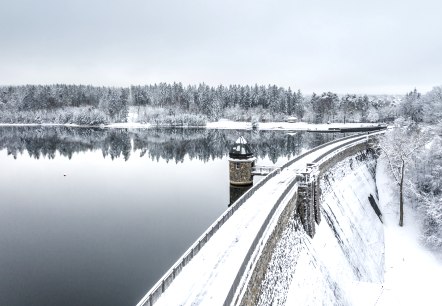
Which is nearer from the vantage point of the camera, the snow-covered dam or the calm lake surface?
the snow-covered dam

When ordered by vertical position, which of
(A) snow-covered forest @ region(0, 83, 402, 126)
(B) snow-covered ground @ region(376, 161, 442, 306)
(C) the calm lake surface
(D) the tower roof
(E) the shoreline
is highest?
(A) snow-covered forest @ region(0, 83, 402, 126)

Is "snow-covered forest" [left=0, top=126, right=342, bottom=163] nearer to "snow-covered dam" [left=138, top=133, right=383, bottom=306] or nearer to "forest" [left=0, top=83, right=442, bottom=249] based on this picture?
"forest" [left=0, top=83, right=442, bottom=249]

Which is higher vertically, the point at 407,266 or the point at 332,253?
the point at 332,253

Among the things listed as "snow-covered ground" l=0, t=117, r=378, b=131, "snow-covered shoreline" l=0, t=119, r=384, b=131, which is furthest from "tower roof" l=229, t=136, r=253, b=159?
"snow-covered ground" l=0, t=117, r=378, b=131

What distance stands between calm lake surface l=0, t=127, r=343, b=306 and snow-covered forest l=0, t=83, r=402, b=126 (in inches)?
2833

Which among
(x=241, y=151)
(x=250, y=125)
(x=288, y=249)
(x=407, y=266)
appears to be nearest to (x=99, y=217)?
(x=241, y=151)

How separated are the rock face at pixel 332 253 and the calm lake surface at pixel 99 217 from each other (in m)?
9.09

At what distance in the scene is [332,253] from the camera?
2738 centimetres

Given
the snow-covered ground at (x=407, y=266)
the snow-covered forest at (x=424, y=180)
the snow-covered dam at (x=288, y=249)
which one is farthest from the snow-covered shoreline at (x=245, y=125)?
the snow-covered dam at (x=288, y=249)

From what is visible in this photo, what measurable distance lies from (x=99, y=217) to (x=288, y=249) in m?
22.0

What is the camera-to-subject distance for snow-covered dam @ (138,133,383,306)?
14055 millimetres

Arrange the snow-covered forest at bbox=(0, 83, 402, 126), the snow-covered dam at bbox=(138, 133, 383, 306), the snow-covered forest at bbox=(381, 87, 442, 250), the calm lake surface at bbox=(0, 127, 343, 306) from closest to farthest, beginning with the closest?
the snow-covered dam at bbox=(138, 133, 383, 306), the calm lake surface at bbox=(0, 127, 343, 306), the snow-covered forest at bbox=(381, 87, 442, 250), the snow-covered forest at bbox=(0, 83, 402, 126)

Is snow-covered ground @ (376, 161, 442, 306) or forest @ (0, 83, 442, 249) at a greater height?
forest @ (0, 83, 442, 249)

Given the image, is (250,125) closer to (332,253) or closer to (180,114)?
(180,114)
